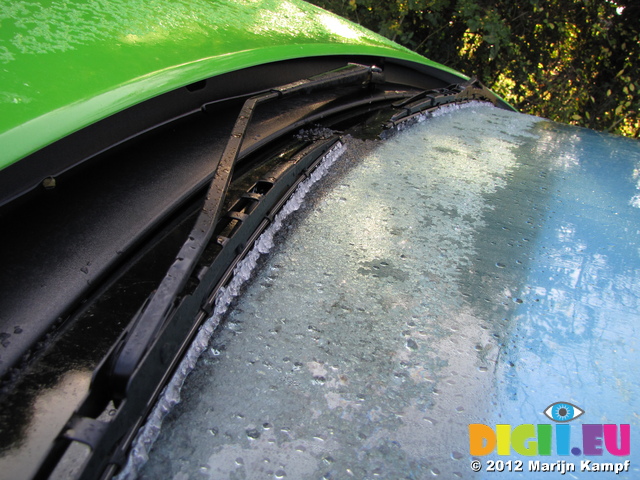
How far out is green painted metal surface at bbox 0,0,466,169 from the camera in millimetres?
795

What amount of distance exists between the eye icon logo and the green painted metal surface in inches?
34.7

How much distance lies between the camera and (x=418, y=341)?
2.76 ft

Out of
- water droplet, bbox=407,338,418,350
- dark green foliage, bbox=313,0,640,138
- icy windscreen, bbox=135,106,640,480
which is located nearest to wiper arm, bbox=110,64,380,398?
icy windscreen, bbox=135,106,640,480

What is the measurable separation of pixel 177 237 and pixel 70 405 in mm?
388

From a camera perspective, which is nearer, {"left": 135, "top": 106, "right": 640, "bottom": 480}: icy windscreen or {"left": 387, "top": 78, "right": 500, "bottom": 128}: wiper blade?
{"left": 135, "top": 106, "right": 640, "bottom": 480}: icy windscreen

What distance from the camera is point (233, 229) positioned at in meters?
0.98

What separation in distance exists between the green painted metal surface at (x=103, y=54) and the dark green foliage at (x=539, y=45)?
3955 mm

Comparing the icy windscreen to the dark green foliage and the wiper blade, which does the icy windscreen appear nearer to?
the wiper blade

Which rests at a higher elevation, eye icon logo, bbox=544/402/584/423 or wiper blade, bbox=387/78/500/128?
wiper blade, bbox=387/78/500/128

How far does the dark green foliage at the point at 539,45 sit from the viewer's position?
4.98 meters

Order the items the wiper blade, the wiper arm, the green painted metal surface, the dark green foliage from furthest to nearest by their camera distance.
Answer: the dark green foliage → the wiper blade → the green painted metal surface → the wiper arm

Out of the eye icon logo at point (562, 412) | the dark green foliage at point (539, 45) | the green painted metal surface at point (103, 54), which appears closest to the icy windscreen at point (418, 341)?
the eye icon logo at point (562, 412)

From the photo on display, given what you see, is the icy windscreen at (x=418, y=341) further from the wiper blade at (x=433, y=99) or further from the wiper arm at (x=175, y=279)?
the wiper blade at (x=433, y=99)

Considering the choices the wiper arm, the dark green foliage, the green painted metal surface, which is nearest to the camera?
the wiper arm
